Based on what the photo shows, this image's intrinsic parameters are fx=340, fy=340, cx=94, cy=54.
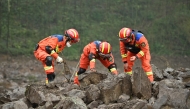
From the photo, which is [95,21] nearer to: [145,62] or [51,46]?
[51,46]

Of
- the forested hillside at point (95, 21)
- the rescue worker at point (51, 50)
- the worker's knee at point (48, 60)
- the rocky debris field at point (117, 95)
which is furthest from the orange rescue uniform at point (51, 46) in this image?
the forested hillside at point (95, 21)

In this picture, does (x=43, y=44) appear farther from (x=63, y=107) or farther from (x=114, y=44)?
(x=114, y=44)

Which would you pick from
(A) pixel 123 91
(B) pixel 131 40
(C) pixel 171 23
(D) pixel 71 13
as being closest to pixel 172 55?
(C) pixel 171 23

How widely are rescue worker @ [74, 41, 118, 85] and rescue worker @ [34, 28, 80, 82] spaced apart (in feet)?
1.86

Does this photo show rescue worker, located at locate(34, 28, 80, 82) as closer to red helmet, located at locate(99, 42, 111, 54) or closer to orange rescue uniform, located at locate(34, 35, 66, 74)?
orange rescue uniform, located at locate(34, 35, 66, 74)

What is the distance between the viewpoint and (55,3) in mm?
26422

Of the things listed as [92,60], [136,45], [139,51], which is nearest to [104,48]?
[92,60]

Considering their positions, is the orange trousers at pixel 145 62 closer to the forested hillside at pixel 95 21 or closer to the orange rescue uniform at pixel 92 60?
the orange rescue uniform at pixel 92 60

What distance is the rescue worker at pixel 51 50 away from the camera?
29.0ft

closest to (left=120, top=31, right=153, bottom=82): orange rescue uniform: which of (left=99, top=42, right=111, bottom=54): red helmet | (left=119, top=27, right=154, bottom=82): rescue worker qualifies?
(left=119, top=27, right=154, bottom=82): rescue worker

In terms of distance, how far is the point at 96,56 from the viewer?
30.0 ft

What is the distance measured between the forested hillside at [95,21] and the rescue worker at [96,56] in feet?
43.0

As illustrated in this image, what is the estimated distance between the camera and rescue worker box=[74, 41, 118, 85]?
8.74 m

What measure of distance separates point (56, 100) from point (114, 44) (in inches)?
731
